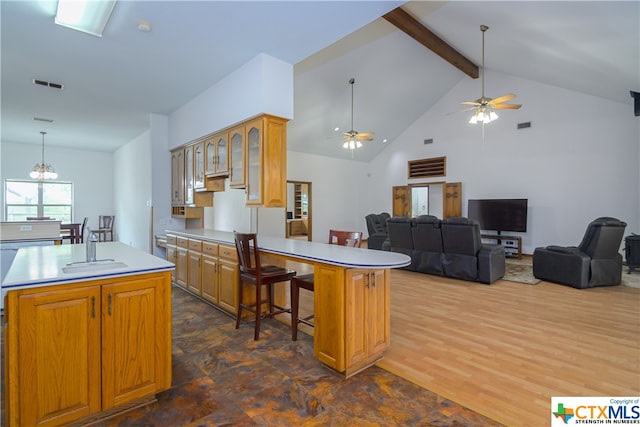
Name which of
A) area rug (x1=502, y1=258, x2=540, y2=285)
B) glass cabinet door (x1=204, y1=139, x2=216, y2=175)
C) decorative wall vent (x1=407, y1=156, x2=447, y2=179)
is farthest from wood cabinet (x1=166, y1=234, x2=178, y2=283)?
decorative wall vent (x1=407, y1=156, x2=447, y2=179)

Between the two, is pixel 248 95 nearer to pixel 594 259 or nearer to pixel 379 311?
pixel 379 311

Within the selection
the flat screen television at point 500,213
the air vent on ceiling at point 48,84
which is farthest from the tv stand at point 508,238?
the air vent on ceiling at point 48,84

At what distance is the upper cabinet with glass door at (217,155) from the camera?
4.01m

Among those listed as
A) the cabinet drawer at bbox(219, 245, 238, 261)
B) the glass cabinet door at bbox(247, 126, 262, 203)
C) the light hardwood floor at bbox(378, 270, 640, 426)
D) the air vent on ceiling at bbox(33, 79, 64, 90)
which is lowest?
the light hardwood floor at bbox(378, 270, 640, 426)

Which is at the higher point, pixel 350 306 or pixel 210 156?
pixel 210 156

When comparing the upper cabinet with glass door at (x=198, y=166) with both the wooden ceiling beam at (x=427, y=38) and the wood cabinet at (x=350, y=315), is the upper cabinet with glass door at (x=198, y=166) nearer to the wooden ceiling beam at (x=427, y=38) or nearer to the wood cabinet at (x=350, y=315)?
the wood cabinet at (x=350, y=315)

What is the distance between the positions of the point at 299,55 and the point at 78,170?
855cm

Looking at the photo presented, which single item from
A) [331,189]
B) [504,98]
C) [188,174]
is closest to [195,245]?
[188,174]

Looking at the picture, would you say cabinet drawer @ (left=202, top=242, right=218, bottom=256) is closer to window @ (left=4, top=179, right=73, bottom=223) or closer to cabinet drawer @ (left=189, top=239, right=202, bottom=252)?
cabinet drawer @ (left=189, top=239, right=202, bottom=252)

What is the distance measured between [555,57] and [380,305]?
5699 mm

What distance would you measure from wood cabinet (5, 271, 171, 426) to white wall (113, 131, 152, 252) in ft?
14.9

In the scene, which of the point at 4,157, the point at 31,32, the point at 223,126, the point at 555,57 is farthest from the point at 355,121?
the point at 4,157

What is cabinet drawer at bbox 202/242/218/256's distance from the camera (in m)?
3.70

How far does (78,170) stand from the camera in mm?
8797
